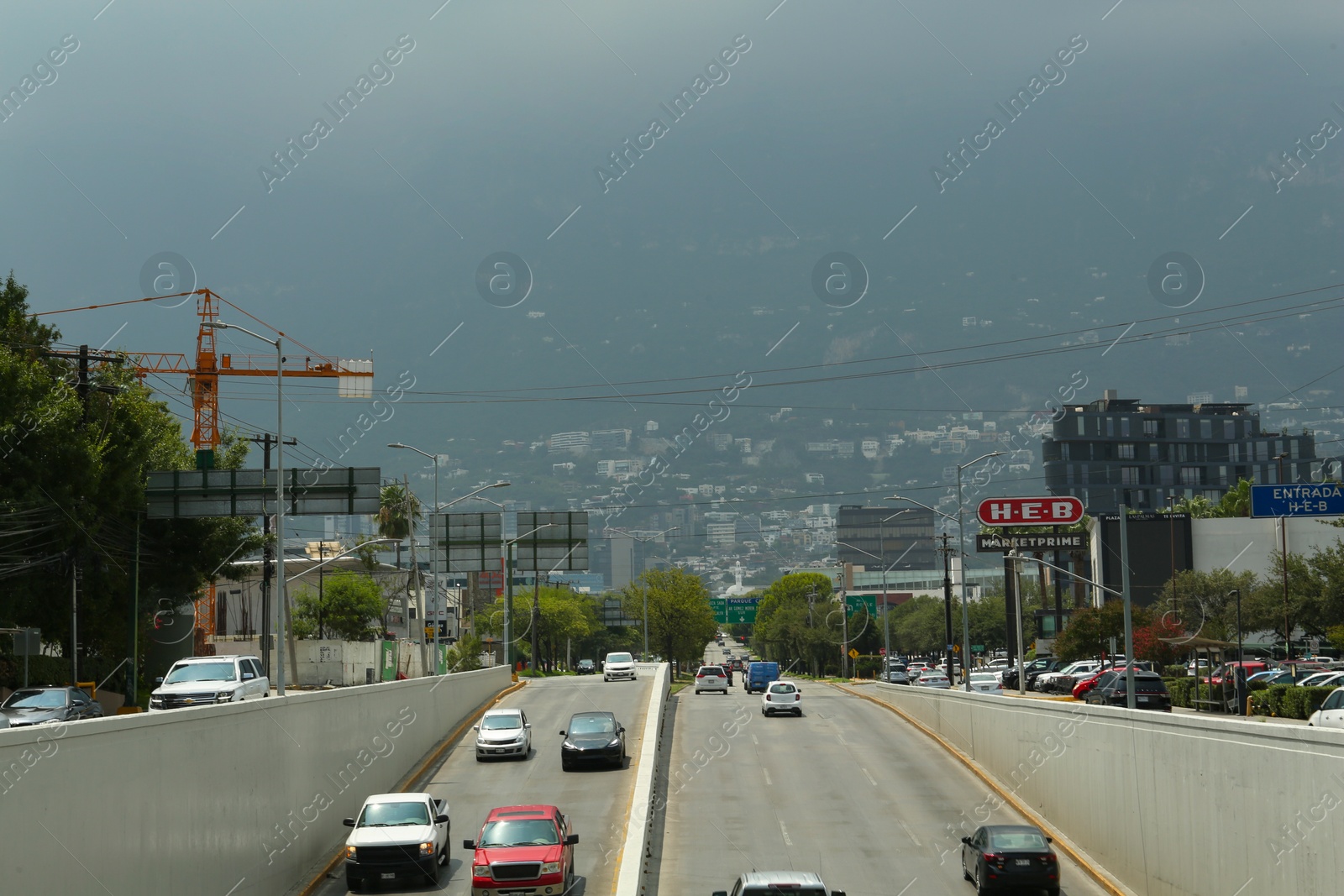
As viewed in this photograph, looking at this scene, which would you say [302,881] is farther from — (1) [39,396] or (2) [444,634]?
(2) [444,634]

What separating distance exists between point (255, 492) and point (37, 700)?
20744mm

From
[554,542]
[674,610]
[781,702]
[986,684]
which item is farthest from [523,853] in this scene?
[674,610]

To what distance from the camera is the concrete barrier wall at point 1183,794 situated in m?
17.1

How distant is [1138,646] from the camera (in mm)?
70125

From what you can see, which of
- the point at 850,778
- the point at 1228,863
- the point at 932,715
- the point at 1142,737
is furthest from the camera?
the point at 932,715

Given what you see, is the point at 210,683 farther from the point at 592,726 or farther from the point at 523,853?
the point at 592,726

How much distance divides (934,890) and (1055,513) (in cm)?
4756

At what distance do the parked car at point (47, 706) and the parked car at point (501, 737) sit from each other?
46.0 feet

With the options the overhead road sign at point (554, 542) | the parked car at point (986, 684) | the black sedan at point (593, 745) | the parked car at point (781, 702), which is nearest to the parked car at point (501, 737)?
the black sedan at point (593, 745)

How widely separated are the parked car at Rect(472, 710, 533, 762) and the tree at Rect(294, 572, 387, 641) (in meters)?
61.3

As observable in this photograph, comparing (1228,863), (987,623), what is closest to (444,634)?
(987,623)

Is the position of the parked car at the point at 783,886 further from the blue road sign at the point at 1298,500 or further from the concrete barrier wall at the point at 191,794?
the blue road sign at the point at 1298,500

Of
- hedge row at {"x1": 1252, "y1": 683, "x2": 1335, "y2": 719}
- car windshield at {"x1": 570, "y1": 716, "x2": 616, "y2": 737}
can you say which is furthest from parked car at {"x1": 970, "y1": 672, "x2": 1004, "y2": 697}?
car windshield at {"x1": 570, "y1": 716, "x2": 616, "y2": 737}

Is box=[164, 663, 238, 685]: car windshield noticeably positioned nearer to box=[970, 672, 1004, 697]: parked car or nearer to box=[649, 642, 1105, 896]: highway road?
box=[649, 642, 1105, 896]: highway road
